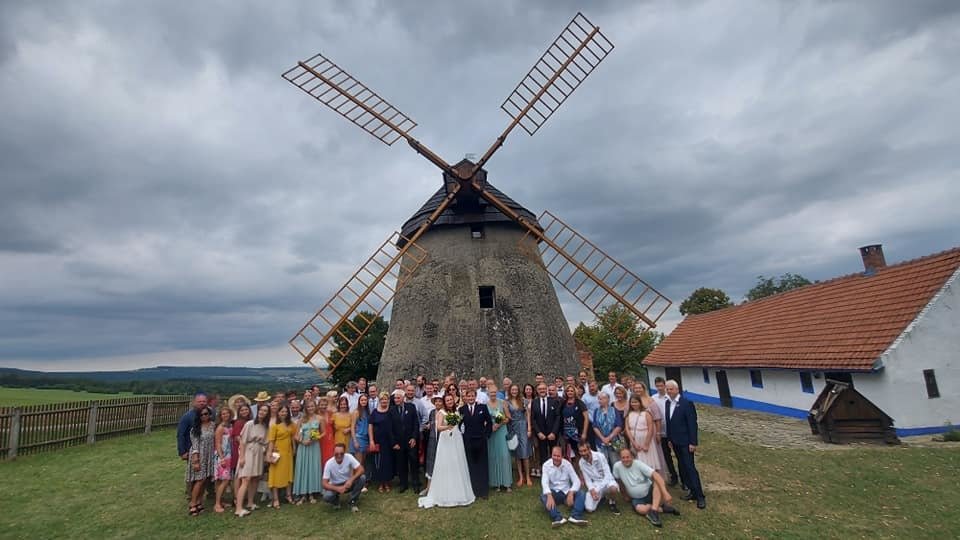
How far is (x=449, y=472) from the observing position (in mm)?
6438

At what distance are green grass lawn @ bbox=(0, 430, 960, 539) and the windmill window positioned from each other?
5.04 meters

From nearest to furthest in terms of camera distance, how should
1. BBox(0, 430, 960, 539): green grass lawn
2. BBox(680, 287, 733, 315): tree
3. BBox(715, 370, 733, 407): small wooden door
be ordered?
1. BBox(0, 430, 960, 539): green grass lawn
2. BBox(715, 370, 733, 407): small wooden door
3. BBox(680, 287, 733, 315): tree

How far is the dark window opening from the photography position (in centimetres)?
1052

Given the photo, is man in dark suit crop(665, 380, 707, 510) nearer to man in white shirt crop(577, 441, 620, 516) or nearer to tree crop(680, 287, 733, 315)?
man in white shirt crop(577, 441, 620, 516)

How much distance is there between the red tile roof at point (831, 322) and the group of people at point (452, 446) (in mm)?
7783

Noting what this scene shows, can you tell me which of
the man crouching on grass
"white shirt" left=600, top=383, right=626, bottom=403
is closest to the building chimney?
"white shirt" left=600, top=383, right=626, bottom=403

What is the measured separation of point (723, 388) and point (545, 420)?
13.7 meters

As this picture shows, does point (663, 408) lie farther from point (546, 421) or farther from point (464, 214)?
point (464, 214)

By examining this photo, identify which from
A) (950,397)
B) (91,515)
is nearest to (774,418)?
(950,397)

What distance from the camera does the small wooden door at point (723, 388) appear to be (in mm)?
17281

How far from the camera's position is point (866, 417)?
9.81 m

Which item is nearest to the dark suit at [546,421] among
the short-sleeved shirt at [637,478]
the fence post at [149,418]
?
the short-sleeved shirt at [637,478]

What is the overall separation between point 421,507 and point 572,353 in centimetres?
641

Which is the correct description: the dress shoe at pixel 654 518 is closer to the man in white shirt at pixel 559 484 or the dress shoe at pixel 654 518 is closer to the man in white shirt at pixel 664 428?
the man in white shirt at pixel 559 484
